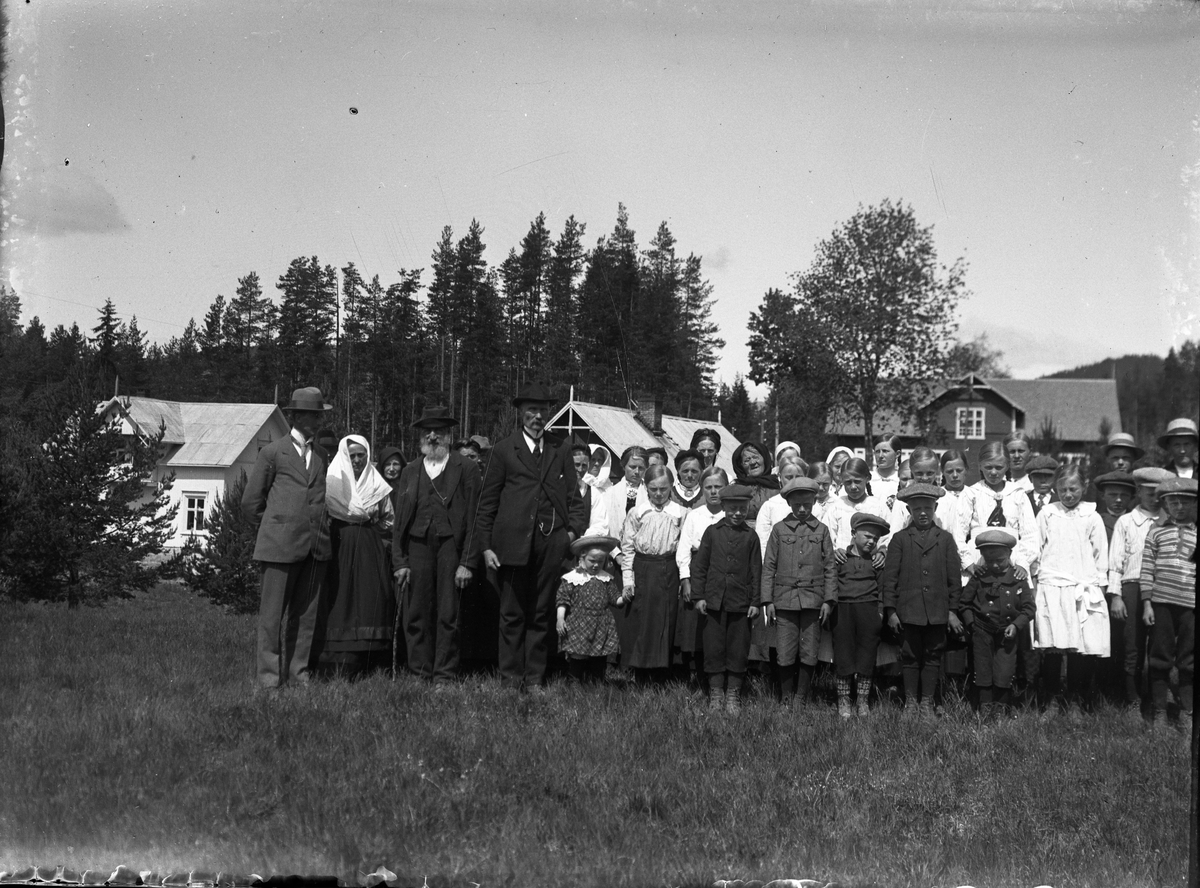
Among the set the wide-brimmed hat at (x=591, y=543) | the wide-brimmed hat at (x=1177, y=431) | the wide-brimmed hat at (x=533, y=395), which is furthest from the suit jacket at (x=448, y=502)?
the wide-brimmed hat at (x=1177, y=431)

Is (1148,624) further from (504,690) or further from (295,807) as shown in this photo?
(295,807)

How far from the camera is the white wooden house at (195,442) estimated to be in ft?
36.2

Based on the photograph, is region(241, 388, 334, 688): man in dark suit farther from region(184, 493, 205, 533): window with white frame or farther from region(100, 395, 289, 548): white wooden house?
region(184, 493, 205, 533): window with white frame

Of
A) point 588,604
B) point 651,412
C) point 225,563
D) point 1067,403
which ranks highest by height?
point 651,412

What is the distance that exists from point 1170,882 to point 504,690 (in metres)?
4.30

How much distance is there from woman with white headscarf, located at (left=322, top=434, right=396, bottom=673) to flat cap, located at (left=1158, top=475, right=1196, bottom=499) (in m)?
5.96

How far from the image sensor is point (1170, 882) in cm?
448

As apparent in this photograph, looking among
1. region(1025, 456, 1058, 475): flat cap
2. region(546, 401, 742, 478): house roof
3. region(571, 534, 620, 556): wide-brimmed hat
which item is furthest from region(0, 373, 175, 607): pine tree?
region(1025, 456, 1058, 475): flat cap

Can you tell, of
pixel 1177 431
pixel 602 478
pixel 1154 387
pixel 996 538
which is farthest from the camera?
pixel 602 478

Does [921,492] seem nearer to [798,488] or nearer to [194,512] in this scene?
[798,488]

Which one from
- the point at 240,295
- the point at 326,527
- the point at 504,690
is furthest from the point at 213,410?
the point at 504,690

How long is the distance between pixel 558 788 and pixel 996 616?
3.83m

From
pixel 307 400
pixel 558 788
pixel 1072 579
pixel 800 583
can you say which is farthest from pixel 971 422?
pixel 558 788

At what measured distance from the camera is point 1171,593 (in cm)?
700
